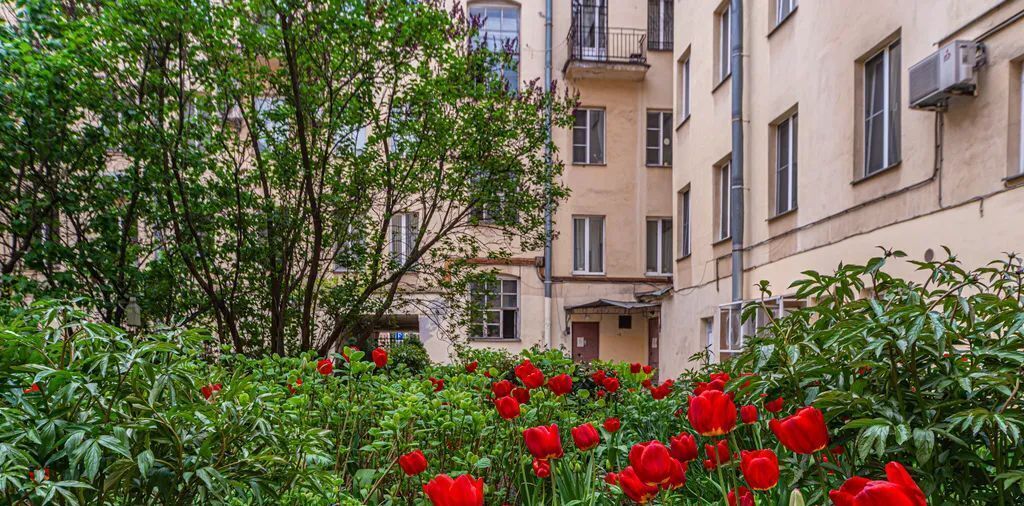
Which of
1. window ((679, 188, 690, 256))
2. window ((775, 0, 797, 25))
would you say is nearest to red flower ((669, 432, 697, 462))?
window ((775, 0, 797, 25))

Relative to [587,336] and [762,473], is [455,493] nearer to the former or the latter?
[762,473]

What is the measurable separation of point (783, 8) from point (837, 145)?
2.64 meters

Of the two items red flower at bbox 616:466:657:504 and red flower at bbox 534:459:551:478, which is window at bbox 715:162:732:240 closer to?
red flower at bbox 534:459:551:478

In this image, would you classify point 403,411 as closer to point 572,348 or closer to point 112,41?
point 112,41

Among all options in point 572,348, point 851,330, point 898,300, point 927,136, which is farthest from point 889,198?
point 572,348

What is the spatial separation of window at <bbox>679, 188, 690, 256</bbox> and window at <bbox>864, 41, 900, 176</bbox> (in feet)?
20.9

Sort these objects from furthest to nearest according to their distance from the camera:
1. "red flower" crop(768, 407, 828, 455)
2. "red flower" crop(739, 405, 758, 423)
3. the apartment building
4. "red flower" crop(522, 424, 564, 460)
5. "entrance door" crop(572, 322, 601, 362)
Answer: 1. "entrance door" crop(572, 322, 601, 362)
2. the apartment building
3. "red flower" crop(739, 405, 758, 423)
4. "red flower" crop(522, 424, 564, 460)
5. "red flower" crop(768, 407, 828, 455)

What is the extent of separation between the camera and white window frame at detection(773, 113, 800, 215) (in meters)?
9.45

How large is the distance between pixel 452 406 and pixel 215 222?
4.25 metres

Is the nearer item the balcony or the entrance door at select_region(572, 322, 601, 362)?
the balcony

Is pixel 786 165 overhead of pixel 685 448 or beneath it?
→ overhead

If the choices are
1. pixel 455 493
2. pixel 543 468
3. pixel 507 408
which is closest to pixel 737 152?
pixel 507 408

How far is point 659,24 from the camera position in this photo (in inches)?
711

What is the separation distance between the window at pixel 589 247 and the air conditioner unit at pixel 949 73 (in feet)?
38.7
